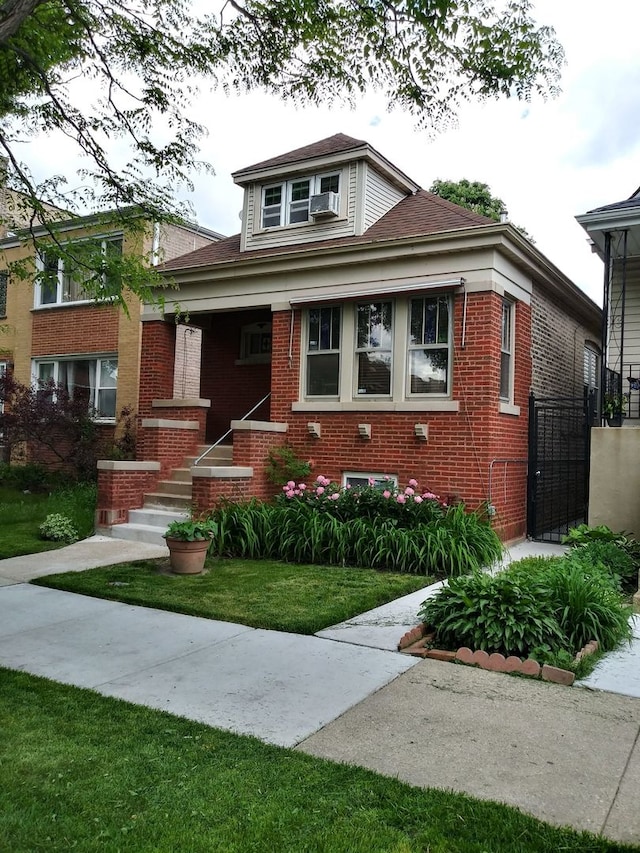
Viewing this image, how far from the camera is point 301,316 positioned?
454 inches

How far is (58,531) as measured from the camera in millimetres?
10086

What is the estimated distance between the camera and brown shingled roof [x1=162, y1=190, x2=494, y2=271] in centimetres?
1042

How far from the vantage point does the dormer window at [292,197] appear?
12.2m

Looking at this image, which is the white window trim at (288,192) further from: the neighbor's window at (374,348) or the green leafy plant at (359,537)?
the green leafy plant at (359,537)

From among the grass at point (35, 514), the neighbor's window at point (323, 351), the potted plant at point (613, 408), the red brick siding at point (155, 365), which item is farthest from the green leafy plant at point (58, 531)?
the potted plant at point (613, 408)

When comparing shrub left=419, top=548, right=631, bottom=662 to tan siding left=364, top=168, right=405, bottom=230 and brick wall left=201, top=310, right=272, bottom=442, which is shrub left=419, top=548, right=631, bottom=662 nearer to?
tan siding left=364, top=168, right=405, bottom=230

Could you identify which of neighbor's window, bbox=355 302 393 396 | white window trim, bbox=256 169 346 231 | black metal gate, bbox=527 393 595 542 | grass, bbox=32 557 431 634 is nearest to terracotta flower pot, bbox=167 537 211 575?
grass, bbox=32 557 431 634

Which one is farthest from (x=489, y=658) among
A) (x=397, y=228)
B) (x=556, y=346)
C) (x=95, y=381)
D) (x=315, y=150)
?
(x=95, y=381)

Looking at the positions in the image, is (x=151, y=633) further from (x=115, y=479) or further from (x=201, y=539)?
(x=115, y=479)

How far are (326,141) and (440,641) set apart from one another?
1058 centimetres

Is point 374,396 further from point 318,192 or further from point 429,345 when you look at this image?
point 318,192

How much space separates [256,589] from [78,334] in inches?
496

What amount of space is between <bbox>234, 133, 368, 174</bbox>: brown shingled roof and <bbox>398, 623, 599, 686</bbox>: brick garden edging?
8.88 m

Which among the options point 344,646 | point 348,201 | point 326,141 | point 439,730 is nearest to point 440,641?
point 344,646
